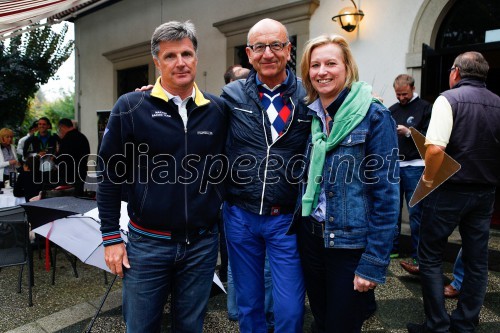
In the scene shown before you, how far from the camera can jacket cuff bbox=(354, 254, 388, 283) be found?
5.45ft

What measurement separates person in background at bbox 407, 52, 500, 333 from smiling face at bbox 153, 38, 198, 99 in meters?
1.67

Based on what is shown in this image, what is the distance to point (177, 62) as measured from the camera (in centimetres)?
175

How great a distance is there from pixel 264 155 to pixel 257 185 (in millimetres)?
159

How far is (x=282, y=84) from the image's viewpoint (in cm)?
207

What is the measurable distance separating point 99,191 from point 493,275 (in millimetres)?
3865

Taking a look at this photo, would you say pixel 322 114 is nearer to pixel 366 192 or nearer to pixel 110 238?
pixel 366 192

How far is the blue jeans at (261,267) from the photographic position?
6.53 feet

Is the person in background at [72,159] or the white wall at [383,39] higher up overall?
the white wall at [383,39]

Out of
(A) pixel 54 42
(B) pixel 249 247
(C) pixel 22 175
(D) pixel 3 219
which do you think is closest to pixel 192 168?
(B) pixel 249 247

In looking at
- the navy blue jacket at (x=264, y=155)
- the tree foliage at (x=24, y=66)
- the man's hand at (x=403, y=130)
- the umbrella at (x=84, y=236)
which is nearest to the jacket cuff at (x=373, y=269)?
the navy blue jacket at (x=264, y=155)

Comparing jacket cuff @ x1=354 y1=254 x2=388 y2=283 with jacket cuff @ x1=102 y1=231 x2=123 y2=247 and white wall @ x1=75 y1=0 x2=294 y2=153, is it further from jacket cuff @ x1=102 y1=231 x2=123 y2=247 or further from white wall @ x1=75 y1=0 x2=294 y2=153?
white wall @ x1=75 y1=0 x2=294 y2=153

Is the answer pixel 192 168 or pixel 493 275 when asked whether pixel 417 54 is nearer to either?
pixel 493 275

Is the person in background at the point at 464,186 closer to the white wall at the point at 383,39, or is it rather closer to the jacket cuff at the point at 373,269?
the jacket cuff at the point at 373,269

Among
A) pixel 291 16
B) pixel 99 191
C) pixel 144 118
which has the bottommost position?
pixel 99 191
